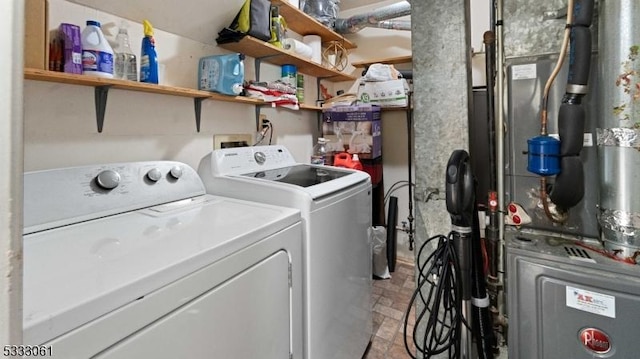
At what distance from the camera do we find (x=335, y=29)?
10.1ft

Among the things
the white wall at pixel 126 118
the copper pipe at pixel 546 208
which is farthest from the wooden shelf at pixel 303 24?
the copper pipe at pixel 546 208

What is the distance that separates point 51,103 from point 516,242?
199 cm

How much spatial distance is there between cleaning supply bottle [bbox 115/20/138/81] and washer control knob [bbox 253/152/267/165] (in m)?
0.76

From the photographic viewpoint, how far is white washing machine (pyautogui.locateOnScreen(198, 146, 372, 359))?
1262 mm

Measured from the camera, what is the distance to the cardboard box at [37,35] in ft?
3.47

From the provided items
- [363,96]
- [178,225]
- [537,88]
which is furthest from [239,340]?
[363,96]

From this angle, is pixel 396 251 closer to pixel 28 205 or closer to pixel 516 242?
pixel 516 242

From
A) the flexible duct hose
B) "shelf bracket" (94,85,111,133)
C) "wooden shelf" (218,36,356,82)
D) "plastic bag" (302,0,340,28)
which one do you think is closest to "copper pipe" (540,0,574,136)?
the flexible duct hose

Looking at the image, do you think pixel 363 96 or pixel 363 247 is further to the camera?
pixel 363 96

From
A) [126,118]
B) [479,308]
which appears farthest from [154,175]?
[479,308]

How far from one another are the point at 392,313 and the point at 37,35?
8.49 ft

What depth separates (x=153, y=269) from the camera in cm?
69

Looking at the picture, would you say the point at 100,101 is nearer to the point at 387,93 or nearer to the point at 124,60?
the point at 124,60

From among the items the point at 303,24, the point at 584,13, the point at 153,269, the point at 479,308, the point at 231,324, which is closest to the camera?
the point at 153,269
